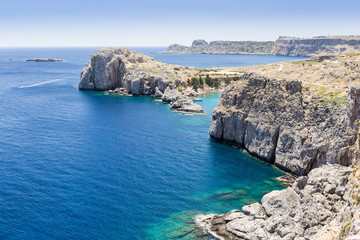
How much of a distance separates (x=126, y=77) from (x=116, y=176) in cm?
11864

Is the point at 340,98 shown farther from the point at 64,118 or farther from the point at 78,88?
the point at 78,88

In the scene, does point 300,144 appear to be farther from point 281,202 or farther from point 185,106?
point 185,106

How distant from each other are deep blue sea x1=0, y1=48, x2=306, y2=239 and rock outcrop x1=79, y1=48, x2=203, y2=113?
1978 inches

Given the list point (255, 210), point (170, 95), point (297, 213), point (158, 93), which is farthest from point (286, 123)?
point (158, 93)

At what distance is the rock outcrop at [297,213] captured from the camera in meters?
47.8

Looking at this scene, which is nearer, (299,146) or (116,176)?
(299,146)

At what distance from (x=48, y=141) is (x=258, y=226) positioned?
71.0 metres

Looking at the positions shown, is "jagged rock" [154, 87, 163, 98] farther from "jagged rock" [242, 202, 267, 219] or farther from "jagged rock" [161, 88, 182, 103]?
"jagged rock" [242, 202, 267, 219]

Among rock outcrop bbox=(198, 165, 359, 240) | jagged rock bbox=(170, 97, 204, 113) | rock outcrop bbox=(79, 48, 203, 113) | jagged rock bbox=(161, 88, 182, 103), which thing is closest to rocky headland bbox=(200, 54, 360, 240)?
rock outcrop bbox=(198, 165, 359, 240)

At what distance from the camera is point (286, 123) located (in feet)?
251

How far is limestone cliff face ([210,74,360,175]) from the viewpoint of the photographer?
62375 millimetres

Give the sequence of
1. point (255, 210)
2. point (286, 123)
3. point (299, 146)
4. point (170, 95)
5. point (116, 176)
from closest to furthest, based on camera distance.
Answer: point (255, 210) < point (299, 146) < point (116, 176) < point (286, 123) < point (170, 95)

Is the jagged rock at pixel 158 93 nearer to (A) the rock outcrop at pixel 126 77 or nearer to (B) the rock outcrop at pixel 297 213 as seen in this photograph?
(A) the rock outcrop at pixel 126 77

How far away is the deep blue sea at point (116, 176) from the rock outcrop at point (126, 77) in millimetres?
50230
